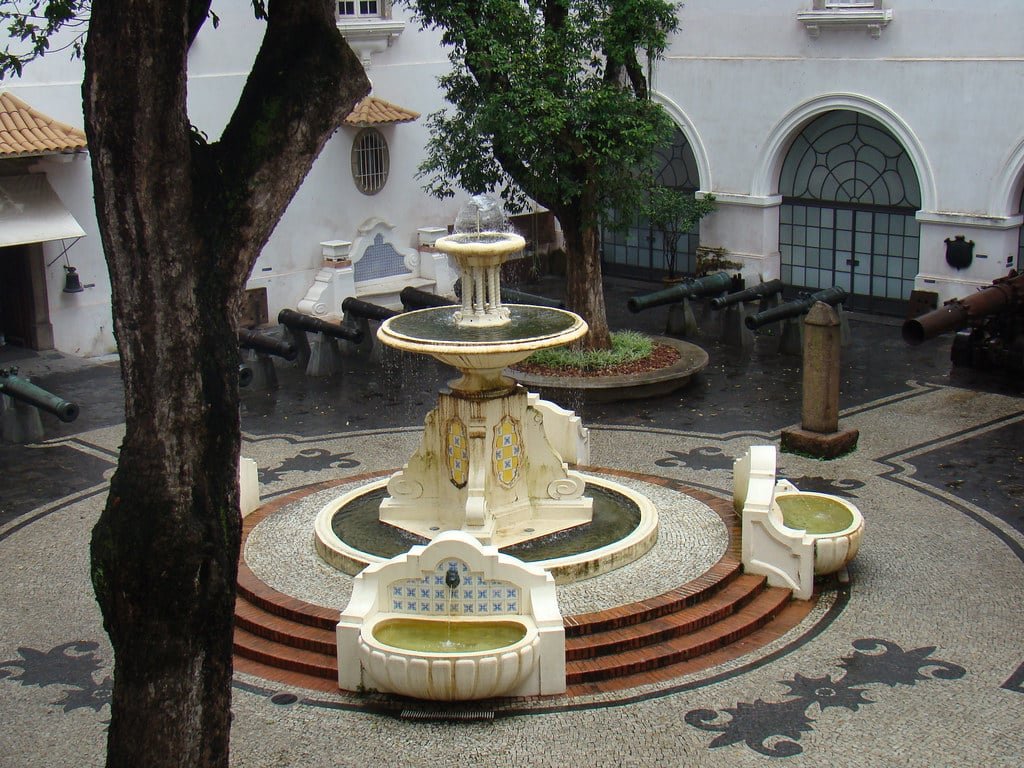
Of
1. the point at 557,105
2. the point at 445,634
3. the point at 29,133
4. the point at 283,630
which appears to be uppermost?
the point at 557,105

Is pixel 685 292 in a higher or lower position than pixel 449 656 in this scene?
higher

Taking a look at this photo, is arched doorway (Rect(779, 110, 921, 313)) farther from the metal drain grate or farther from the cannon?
the metal drain grate

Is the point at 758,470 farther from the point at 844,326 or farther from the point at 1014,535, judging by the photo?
the point at 844,326

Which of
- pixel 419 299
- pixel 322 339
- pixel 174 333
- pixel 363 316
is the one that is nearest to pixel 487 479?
pixel 174 333

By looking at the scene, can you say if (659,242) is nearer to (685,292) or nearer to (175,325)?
(685,292)

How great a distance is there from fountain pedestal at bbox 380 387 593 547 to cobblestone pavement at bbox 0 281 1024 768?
1.09 meters

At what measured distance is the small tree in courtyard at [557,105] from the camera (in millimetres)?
15875

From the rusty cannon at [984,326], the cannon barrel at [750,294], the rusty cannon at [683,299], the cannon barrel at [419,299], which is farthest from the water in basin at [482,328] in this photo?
the rusty cannon at [683,299]

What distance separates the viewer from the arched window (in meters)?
22.4

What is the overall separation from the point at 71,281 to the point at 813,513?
12086 mm

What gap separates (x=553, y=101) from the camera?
15.7 meters

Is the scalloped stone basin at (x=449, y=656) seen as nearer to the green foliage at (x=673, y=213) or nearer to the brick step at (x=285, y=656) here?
the brick step at (x=285, y=656)

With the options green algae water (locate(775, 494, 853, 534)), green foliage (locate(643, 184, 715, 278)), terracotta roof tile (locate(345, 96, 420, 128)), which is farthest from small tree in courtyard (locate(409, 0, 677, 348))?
green algae water (locate(775, 494, 853, 534))

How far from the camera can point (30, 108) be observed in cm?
1850
